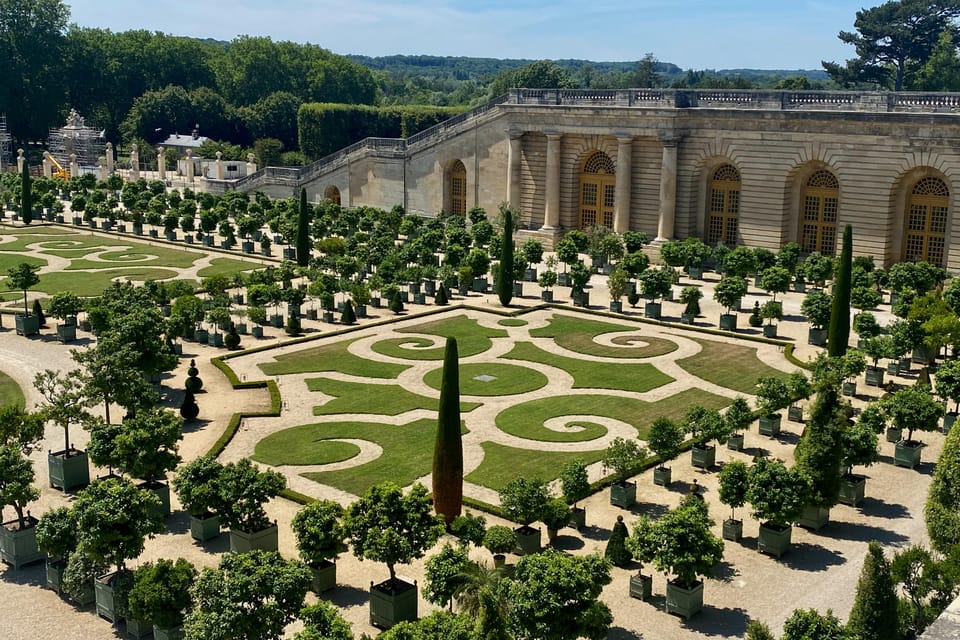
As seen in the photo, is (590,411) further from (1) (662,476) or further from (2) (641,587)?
(2) (641,587)

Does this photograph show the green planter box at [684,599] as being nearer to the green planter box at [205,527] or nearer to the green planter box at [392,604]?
the green planter box at [392,604]

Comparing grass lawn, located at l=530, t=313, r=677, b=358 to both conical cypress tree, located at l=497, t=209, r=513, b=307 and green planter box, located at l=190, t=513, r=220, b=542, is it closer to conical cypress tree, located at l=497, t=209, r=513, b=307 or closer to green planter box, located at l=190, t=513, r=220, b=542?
conical cypress tree, located at l=497, t=209, r=513, b=307

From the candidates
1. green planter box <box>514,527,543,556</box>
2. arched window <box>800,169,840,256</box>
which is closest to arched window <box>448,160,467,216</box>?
arched window <box>800,169,840,256</box>

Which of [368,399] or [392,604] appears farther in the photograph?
[368,399]

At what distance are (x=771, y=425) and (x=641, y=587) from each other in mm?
14164

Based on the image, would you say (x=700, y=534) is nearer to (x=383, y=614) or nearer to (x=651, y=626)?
(x=651, y=626)

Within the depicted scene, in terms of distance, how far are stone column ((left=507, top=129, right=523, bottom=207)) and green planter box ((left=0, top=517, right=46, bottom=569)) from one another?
195 ft

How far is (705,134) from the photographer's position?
7500 cm

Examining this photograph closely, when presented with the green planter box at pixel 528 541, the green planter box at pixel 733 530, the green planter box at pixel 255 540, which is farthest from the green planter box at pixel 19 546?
the green planter box at pixel 733 530

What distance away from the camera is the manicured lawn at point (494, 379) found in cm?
4522

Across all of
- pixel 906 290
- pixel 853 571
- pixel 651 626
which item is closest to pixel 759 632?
pixel 651 626

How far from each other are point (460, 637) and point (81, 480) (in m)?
18.4

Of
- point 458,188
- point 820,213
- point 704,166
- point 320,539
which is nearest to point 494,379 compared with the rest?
point 320,539

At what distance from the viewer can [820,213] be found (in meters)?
72.1
